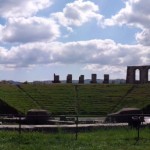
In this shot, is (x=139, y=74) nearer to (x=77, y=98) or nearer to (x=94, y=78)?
(x=94, y=78)

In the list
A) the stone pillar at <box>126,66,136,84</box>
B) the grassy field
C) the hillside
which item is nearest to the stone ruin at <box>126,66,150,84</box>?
the stone pillar at <box>126,66,136,84</box>

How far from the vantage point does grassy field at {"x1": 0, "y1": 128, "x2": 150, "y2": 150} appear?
14.0m

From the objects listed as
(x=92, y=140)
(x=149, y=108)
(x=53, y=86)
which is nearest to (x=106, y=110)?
(x=149, y=108)

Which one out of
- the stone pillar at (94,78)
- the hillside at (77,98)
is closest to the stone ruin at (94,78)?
the stone pillar at (94,78)

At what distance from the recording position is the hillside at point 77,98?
49.3 metres

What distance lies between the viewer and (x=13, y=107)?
48250mm

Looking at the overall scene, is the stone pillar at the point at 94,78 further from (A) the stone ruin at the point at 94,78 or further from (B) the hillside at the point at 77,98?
(B) the hillside at the point at 77,98

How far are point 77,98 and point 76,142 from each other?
1601 inches

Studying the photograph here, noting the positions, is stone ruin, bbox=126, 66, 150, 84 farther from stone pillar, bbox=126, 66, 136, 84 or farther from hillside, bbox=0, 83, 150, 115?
hillside, bbox=0, 83, 150, 115

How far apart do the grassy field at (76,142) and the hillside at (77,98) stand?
92.9ft

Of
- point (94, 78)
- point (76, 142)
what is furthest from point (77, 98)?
point (76, 142)

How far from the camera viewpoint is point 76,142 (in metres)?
15.4

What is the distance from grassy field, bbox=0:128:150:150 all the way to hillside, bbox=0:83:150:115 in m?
28.3

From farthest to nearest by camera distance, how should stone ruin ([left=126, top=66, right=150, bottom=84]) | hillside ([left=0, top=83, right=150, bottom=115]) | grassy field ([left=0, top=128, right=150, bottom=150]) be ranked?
stone ruin ([left=126, top=66, right=150, bottom=84]) < hillside ([left=0, top=83, right=150, bottom=115]) < grassy field ([left=0, top=128, right=150, bottom=150])
